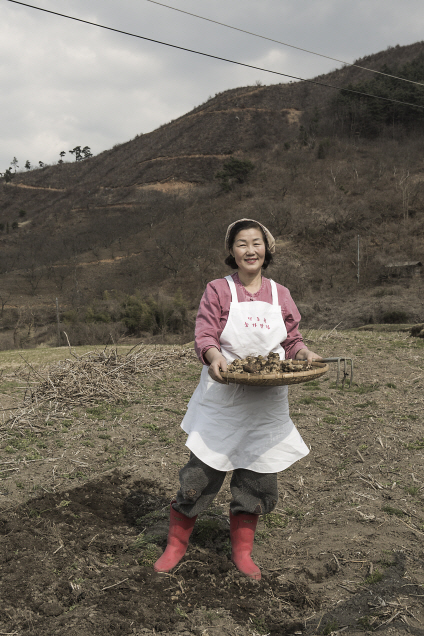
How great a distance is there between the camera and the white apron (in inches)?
93.2

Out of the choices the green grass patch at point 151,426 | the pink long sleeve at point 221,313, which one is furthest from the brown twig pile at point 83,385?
the pink long sleeve at point 221,313

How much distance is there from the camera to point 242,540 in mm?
2457

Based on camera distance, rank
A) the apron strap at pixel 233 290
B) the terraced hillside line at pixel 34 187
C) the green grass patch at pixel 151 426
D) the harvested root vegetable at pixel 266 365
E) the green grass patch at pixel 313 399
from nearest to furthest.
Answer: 1. the harvested root vegetable at pixel 266 365
2. the apron strap at pixel 233 290
3. the green grass patch at pixel 151 426
4. the green grass patch at pixel 313 399
5. the terraced hillside line at pixel 34 187

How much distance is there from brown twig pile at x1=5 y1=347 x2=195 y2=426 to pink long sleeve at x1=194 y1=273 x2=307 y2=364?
9.70 ft

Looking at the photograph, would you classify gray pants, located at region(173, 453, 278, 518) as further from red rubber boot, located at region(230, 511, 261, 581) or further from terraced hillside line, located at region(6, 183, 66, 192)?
terraced hillside line, located at region(6, 183, 66, 192)

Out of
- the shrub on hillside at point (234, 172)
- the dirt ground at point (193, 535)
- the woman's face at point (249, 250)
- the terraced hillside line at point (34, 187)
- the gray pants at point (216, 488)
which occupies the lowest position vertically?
the dirt ground at point (193, 535)

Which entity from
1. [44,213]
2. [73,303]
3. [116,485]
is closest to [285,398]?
[116,485]

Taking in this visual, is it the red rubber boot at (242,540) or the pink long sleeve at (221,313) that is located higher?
the pink long sleeve at (221,313)

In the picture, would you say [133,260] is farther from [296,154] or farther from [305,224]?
[296,154]

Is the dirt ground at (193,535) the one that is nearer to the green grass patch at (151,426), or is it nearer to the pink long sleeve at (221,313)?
the green grass patch at (151,426)

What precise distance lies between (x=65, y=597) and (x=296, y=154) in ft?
159

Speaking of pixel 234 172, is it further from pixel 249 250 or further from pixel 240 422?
pixel 240 422

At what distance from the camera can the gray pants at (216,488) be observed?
238 centimetres

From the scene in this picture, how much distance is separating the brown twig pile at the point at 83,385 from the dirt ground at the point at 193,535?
18 cm
